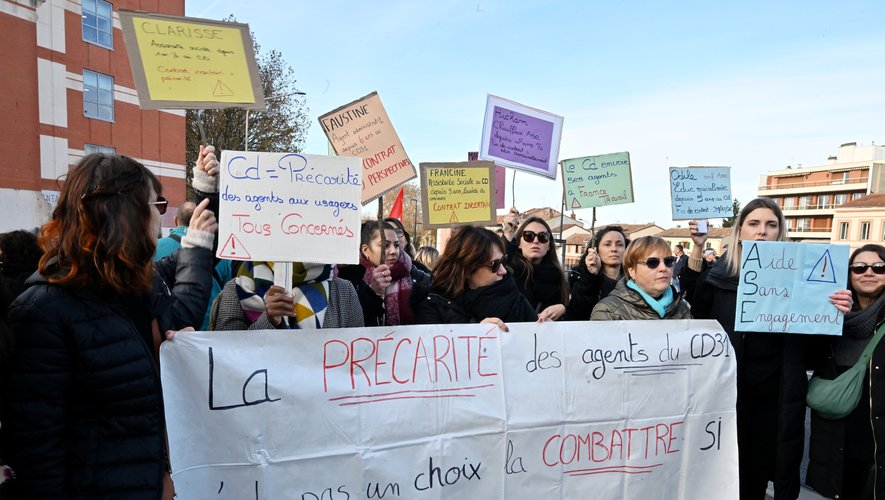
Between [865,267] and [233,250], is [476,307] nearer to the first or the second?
[233,250]

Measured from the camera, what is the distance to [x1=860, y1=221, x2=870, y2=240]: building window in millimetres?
60844

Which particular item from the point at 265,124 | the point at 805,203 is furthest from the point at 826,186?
the point at 265,124

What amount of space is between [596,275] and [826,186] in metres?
94.9

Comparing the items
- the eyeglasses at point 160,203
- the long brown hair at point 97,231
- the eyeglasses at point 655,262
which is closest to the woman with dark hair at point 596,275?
the eyeglasses at point 655,262

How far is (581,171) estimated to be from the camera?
18.2 feet

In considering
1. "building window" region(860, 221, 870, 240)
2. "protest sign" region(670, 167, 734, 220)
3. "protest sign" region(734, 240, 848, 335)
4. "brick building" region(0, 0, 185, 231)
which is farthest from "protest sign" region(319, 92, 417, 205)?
"building window" region(860, 221, 870, 240)

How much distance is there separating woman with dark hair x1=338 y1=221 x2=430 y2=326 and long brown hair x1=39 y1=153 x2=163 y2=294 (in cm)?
157

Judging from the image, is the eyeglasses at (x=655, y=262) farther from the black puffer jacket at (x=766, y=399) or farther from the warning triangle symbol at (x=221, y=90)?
the warning triangle symbol at (x=221, y=90)

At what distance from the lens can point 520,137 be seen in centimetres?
493

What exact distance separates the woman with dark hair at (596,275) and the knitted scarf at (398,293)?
145 cm

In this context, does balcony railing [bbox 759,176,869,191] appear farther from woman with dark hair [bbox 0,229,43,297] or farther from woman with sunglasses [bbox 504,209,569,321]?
woman with dark hair [bbox 0,229,43,297]

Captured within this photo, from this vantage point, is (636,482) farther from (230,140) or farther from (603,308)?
(230,140)

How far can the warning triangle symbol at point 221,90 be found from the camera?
8.71ft

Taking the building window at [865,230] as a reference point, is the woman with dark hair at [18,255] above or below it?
below
